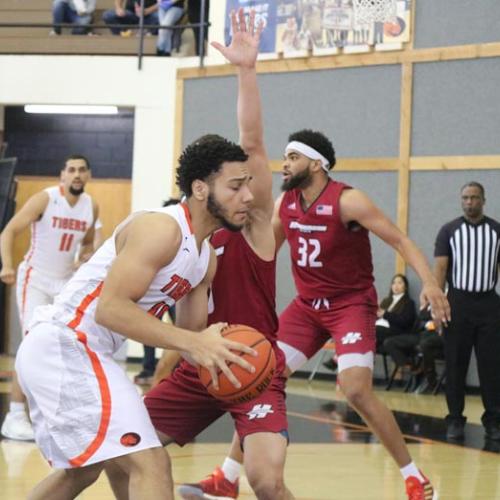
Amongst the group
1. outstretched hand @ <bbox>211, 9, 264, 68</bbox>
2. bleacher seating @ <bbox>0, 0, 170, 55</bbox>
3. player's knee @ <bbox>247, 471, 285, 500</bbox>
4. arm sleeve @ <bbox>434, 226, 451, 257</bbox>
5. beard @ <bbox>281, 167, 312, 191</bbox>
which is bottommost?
player's knee @ <bbox>247, 471, 285, 500</bbox>

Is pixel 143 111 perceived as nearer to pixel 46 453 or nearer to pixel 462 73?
pixel 462 73

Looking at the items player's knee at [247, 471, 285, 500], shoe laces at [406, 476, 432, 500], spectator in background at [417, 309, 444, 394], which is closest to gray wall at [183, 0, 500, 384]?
spectator in background at [417, 309, 444, 394]

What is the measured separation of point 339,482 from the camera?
671 centimetres

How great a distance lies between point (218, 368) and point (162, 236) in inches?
19.1

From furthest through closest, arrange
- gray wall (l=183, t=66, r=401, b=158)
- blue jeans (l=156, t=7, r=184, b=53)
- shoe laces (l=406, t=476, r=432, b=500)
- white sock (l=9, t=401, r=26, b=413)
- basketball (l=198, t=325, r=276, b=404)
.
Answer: blue jeans (l=156, t=7, r=184, b=53) → gray wall (l=183, t=66, r=401, b=158) → white sock (l=9, t=401, r=26, b=413) → shoe laces (l=406, t=476, r=432, b=500) → basketball (l=198, t=325, r=276, b=404)

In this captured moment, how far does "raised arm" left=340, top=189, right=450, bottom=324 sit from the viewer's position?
6.14m

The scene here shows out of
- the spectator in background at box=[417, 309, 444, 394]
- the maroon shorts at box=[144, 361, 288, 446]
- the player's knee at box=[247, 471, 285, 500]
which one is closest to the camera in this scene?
the player's knee at box=[247, 471, 285, 500]

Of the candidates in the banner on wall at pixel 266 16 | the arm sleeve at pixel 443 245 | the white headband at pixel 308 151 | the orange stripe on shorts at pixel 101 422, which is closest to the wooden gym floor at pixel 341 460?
the arm sleeve at pixel 443 245

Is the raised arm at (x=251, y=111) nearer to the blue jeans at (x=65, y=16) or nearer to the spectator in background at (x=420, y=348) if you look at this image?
the spectator in background at (x=420, y=348)

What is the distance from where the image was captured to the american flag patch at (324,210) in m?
6.59

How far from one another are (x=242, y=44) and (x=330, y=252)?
1.92 metres

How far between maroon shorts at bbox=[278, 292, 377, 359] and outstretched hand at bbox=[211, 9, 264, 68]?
1938 mm

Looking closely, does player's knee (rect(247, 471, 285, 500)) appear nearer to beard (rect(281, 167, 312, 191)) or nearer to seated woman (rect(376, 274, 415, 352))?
beard (rect(281, 167, 312, 191))

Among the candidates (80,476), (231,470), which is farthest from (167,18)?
(80,476)
